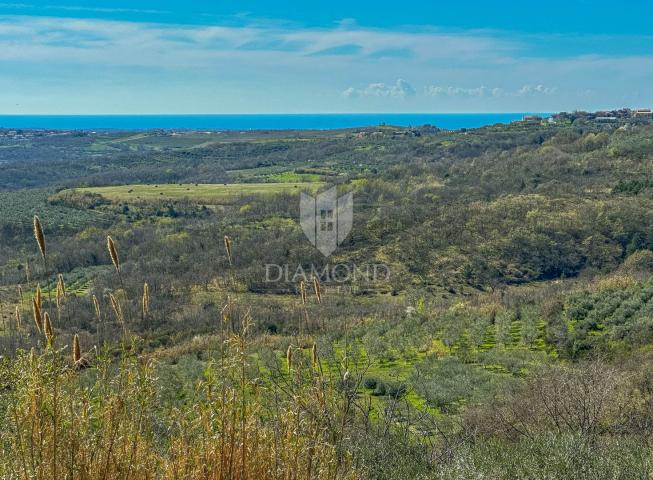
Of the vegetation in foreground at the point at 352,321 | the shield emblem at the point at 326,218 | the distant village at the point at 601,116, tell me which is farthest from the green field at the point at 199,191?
the distant village at the point at 601,116

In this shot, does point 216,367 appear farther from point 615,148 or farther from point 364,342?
point 615,148

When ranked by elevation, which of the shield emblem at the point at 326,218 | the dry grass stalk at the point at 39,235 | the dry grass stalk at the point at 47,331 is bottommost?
the shield emblem at the point at 326,218

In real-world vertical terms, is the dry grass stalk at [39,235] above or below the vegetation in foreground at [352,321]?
above

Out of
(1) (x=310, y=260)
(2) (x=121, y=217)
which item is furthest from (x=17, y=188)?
(1) (x=310, y=260)

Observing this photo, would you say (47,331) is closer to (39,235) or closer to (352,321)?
(39,235)

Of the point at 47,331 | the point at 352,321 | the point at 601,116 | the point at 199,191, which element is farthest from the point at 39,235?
the point at 601,116

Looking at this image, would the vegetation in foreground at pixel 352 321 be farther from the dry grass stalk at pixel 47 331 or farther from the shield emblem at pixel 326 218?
the shield emblem at pixel 326 218

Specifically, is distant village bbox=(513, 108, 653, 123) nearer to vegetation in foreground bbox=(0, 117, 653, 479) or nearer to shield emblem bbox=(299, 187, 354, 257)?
vegetation in foreground bbox=(0, 117, 653, 479)
